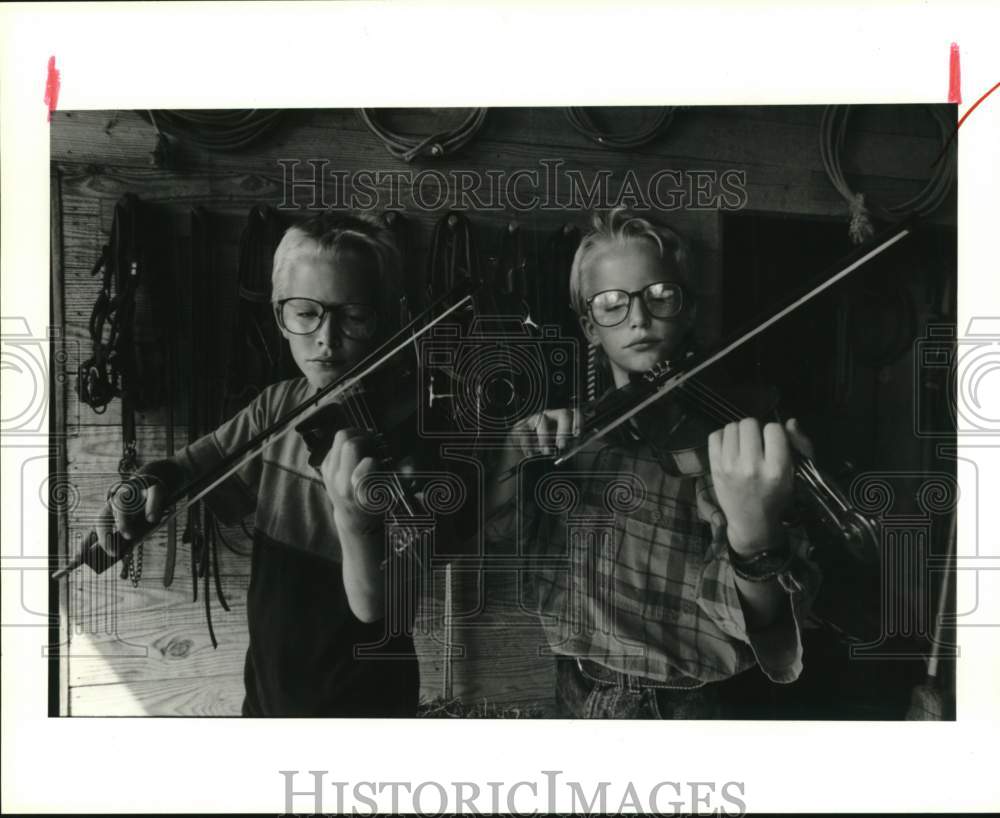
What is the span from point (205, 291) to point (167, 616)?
2.32 feet

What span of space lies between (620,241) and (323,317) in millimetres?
650

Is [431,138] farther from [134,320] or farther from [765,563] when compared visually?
[765,563]

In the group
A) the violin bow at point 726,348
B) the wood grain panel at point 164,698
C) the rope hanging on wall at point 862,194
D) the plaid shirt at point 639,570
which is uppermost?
the rope hanging on wall at point 862,194

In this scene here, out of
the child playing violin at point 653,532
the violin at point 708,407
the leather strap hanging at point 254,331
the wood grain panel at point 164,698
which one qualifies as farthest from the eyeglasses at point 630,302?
the wood grain panel at point 164,698

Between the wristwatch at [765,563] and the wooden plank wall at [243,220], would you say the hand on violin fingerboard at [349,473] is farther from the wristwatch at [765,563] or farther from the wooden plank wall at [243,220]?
the wristwatch at [765,563]

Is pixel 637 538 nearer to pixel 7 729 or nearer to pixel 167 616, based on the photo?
pixel 167 616

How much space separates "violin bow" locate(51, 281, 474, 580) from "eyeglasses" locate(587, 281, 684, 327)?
0.27 meters

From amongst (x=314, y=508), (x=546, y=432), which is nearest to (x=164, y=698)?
(x=314, y=508)

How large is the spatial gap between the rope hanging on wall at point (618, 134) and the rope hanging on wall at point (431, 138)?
194mm

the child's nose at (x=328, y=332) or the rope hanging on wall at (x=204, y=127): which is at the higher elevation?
the rope hanging on wall at (x=204, y=127)

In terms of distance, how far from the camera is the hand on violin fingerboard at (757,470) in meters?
2.00

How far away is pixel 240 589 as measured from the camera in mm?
2066

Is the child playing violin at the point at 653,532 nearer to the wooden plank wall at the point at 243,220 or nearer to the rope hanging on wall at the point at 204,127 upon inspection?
the wooden plank wall at the point at 243,220

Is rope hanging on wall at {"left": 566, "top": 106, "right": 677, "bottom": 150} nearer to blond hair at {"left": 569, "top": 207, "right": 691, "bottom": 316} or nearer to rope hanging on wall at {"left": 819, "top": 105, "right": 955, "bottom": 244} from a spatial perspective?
blond hair at {"left": 569, "top": 207, "right": 691, "bottom": 316}
